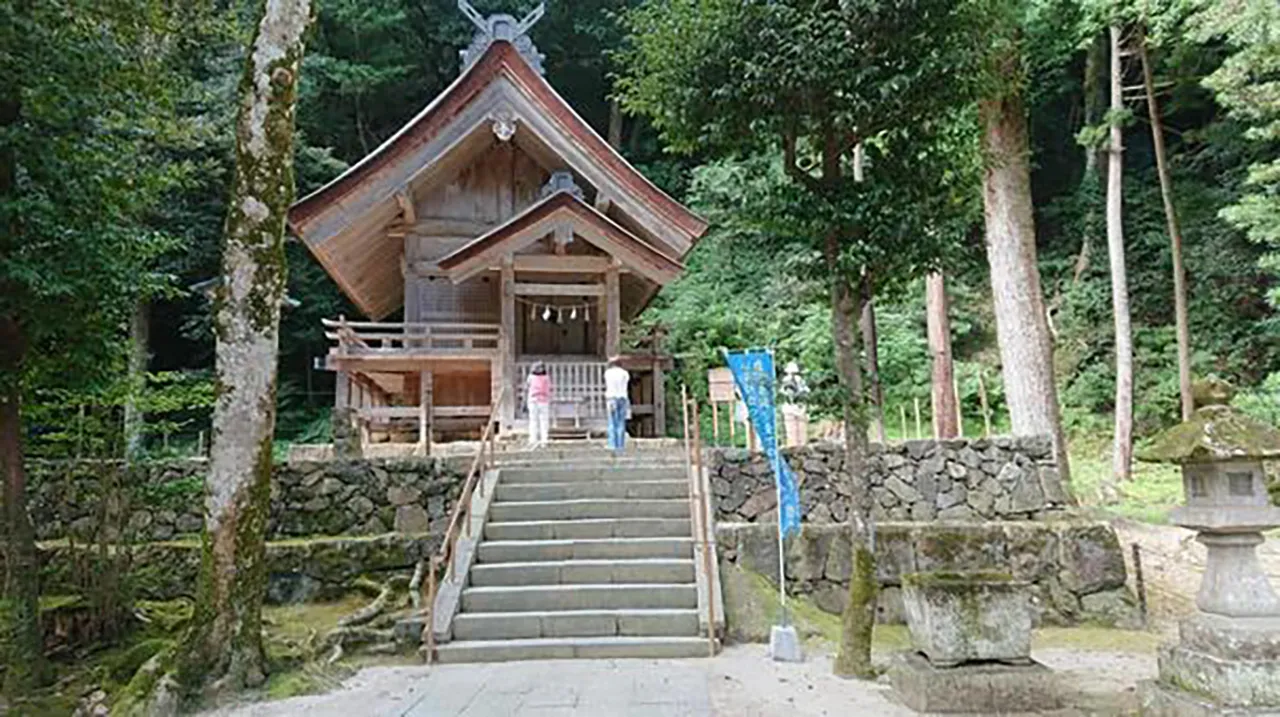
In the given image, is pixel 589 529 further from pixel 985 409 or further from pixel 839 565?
pixel 985 409

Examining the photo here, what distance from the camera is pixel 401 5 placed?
21047 mm

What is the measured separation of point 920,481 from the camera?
8383 millimetres

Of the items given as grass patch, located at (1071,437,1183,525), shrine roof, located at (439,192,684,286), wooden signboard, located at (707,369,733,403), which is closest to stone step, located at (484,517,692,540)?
shrine roof, located at (439,192,684,286)

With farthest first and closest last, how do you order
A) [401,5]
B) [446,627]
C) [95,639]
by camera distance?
[401,5] → [95,639] → [446,627]

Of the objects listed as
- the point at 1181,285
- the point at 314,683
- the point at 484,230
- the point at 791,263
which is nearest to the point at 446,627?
the point at 314,683

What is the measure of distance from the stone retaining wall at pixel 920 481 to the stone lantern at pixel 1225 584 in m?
4.13

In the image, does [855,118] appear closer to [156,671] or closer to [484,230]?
[156,671]

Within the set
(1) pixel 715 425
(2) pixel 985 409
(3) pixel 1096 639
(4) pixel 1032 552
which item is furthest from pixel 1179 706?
(2) pixel 985 409

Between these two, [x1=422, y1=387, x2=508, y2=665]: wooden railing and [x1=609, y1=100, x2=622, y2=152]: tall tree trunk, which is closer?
[x1=422, y1=387, x2=508, y2=665]: wooden railing

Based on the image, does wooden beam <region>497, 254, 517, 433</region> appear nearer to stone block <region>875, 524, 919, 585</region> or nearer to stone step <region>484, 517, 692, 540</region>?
stone step <region>484, 517, 692, 540</region>

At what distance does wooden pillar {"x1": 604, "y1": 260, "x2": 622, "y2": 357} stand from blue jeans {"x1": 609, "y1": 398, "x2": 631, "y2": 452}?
245 centimetres

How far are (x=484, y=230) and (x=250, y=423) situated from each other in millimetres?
8219

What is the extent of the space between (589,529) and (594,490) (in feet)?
2.13

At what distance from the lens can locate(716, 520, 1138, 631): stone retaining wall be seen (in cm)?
733
